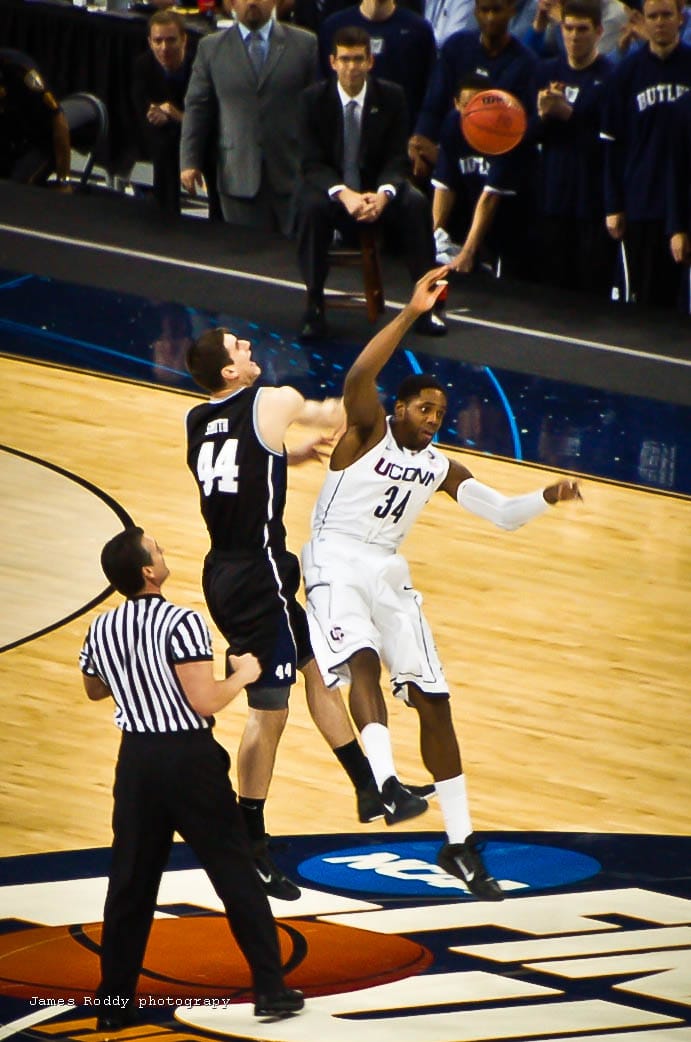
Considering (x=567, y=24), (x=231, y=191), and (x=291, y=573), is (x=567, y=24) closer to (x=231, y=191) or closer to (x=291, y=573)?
(x=231, y=191)

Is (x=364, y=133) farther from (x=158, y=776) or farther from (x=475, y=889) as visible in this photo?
(x=158, y=776)

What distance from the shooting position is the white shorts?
24.2 feet

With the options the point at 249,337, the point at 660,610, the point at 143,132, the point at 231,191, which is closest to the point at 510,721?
the point at 660,610

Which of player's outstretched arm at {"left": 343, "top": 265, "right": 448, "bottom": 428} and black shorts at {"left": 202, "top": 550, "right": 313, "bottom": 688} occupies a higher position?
player's outstretched arm at {"left": 343, "top": 265, "right": 448, "bottom": 428}

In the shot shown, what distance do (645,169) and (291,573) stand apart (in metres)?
7.29

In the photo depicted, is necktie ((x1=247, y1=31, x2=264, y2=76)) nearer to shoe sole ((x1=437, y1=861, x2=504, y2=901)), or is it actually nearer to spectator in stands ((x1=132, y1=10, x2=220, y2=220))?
spectator in stands ((x1=132, y1=10, x2=220, y2=220))

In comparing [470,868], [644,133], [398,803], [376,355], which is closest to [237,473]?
[376,355]

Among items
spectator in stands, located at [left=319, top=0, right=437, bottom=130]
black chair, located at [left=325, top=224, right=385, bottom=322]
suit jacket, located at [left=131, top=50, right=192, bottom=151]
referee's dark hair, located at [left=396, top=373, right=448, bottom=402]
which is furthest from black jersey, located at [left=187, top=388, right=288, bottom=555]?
suit jacket, located at [left=131, top=50, right=192, bottom=151]

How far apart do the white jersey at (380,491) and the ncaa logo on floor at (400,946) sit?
122 cm

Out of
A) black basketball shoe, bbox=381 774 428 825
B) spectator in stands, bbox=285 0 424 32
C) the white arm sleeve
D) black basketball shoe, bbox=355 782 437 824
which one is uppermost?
spectator in stands, bbox=285 0 424 32

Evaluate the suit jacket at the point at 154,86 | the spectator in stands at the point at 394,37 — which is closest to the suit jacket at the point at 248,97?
the spectator in stands at the point at 394,37

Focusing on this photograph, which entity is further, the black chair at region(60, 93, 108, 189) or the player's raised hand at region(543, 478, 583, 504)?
the black chair at region(60, 93, 108, 189)

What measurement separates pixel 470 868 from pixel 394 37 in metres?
8.64

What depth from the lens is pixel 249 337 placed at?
1398 centimetres
